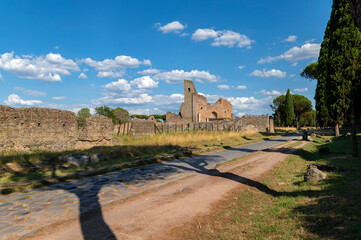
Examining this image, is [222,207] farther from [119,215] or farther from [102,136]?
[102,136]

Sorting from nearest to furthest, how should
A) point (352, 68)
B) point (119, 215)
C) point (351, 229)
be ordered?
point (351, 229) → point (119, 215) → point (352, 68)

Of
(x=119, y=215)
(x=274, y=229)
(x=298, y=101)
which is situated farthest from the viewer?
(x=298, y=101)

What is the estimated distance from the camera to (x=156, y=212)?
4.16m

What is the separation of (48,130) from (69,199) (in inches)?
489

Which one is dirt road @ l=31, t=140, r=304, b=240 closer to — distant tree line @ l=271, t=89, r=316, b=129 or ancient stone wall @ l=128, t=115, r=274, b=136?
ancient stone wall @ l=128, t=115, r=274, b=136

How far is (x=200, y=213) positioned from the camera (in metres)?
4.16

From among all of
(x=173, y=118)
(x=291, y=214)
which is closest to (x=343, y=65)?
(x=291, y=214)

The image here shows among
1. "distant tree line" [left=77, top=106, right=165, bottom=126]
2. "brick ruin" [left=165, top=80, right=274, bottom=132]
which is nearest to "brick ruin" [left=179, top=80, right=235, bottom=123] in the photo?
"brick ruin" [left=165, top=80, right=274, bottom=132]

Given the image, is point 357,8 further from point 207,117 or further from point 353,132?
point 207,117

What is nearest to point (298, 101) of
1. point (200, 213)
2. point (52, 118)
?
point (52, 118)

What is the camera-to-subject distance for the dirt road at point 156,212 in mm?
3287

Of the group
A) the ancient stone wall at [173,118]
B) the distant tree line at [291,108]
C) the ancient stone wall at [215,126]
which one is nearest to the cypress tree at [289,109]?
the distant tree line at [291,108]

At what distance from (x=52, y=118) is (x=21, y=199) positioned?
12.2 meters

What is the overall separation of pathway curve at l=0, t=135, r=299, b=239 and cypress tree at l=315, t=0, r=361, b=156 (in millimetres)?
8807
